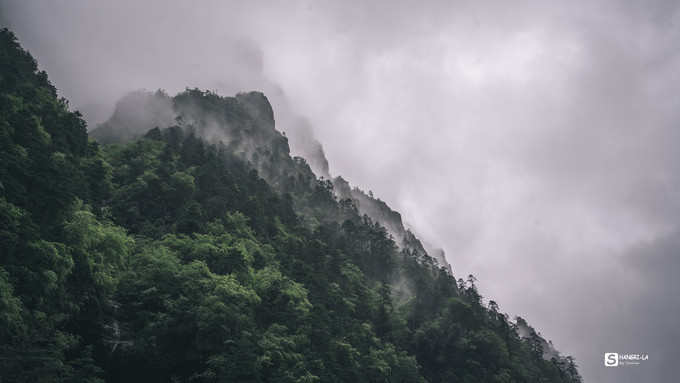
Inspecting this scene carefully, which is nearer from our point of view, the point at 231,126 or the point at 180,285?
the point at 180,285

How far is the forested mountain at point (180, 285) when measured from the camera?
26.6 m

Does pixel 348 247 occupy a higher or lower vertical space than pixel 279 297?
higher

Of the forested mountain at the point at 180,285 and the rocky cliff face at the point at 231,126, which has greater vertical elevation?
the rocky cliff face at the point at 231,126

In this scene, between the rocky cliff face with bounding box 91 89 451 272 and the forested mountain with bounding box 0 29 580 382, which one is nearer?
the forested mountain with bounding box 0 29 580 382

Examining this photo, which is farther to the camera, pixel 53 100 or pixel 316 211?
pixel 316 211

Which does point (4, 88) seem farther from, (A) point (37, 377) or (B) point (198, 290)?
(A) point (37, 377)

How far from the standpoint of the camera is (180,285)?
3934cm

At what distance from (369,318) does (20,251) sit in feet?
173

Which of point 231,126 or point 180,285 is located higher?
point 231,126

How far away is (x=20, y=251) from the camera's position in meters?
25.0

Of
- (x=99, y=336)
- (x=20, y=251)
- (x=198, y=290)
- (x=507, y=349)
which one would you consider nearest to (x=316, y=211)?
(x=507, y=349)

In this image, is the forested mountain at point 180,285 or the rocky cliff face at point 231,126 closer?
the forested mountain at point 180,285

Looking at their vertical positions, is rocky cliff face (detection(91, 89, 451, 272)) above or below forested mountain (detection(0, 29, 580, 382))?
above

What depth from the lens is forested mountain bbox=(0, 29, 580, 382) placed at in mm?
26594
